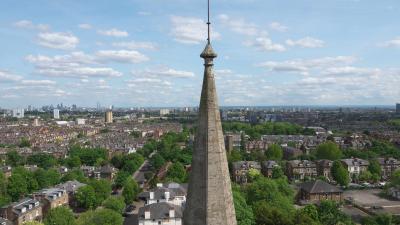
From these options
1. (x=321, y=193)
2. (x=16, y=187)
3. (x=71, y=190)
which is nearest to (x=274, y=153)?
(x=321, y=193)

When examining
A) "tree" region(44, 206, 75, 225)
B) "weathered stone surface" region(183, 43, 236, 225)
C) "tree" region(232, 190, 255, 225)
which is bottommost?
"tree" region(44, 206, 75, 225)

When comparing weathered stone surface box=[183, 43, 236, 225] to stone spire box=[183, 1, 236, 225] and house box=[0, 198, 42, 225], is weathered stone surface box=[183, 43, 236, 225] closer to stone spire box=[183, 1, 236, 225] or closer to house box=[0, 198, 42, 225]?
stone spire box=[183, 1, 236, 225]

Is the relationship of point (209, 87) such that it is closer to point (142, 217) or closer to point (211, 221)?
point (211, 221)

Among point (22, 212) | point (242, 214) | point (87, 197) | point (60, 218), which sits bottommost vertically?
point (87, 197)

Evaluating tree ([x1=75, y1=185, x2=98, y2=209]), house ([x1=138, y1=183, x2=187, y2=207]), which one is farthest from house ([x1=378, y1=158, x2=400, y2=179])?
tree ([x1=75, y1=185, x2=98, y2=209])

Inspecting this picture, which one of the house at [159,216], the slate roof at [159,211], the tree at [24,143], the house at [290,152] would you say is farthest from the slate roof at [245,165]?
the tree at [24,143]

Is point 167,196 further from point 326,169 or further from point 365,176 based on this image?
point 365,176
